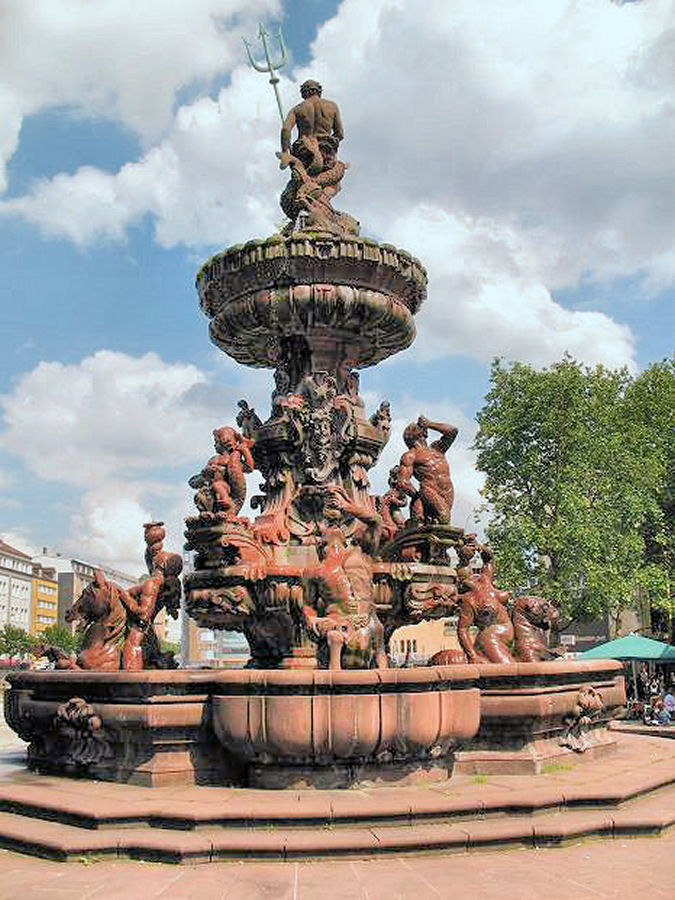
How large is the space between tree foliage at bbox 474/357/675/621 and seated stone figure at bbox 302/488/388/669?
874 inches

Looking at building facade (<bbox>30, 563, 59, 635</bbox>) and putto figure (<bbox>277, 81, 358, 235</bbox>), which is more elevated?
putto figure (<bbox>277, 81, 358, 235</bbox>)

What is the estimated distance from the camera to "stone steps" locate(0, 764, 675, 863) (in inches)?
238

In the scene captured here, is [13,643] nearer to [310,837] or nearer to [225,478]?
[225,478]

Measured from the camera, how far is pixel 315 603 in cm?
915

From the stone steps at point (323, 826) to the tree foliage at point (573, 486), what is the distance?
24.0 metres

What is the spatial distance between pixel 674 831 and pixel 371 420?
7434 mm

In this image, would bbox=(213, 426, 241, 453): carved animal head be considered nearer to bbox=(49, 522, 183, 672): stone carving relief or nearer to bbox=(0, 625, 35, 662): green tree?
bbox=(49, 522, 183, 672): stone carving relief

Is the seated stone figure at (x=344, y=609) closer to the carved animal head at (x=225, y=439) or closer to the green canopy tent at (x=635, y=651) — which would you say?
the carved animal head at (x=225, y=439)

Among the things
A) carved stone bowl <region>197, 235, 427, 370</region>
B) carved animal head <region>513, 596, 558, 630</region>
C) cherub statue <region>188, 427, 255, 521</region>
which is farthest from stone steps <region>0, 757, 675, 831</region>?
carved stone bowl <region>197, 235, 427, 370</region>

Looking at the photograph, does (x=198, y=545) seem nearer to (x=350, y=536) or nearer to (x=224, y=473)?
(x=224, y=473)

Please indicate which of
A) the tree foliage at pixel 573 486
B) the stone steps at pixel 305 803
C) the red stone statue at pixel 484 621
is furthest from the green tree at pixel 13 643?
the stone steps at pixel 305 803

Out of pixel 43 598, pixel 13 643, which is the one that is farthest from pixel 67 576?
pixel 13 643

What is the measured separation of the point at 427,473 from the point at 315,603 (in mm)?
3466

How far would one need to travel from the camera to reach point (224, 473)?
36.9 feet
